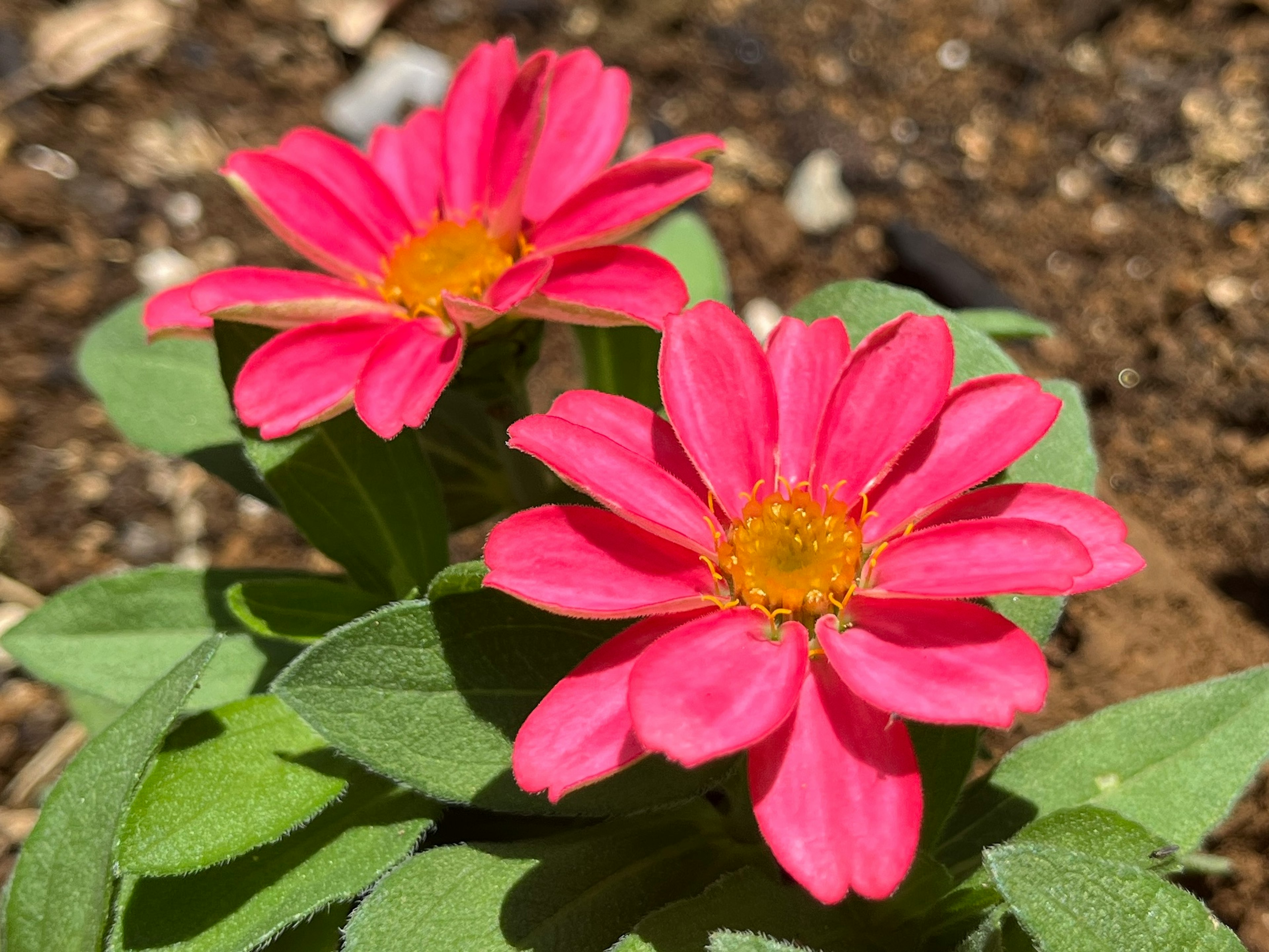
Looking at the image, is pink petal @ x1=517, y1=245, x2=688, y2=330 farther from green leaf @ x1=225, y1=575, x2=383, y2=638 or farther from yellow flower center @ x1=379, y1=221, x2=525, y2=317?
green leaf @ x1=225, y1=575, x2=383, y2=638

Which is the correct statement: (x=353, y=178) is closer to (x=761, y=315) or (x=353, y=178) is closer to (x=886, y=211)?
(x=761, y=315)

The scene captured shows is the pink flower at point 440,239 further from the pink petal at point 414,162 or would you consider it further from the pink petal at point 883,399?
the pink petal at point 883,399

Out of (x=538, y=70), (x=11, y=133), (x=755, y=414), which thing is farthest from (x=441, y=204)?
(x=11, y=133)

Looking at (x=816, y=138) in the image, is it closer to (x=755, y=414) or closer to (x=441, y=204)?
(x=441, y=204)

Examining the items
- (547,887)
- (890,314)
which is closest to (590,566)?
(547,887)

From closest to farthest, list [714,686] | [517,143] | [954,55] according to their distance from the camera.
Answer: [714,686], [517,143], [954,55]

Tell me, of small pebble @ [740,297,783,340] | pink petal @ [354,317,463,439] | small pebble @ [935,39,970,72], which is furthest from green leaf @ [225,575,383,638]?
small pebble @ [935,39,970,72]
